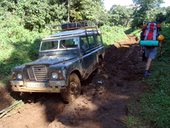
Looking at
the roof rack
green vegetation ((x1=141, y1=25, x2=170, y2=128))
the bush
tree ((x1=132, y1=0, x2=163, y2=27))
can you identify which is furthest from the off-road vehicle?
tree ((x1=132, y1=0, x2=163, y2=27))

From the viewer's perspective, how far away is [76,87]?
262 inches

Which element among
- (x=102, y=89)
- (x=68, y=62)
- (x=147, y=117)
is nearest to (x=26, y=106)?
(x=68, y=62)

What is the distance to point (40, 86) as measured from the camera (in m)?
6.23

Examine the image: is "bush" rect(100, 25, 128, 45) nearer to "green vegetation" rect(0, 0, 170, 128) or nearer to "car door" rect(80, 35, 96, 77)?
"green vegetation" rect(0, 0, 170, 128)

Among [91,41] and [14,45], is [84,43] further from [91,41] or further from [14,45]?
[14,45]

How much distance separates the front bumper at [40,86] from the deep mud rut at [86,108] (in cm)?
57

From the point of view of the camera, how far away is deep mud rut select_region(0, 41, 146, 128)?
17.9 feet

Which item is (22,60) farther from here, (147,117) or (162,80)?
(147,117)

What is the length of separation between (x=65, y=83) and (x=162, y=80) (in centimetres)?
311

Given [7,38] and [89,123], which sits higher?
[7,38]

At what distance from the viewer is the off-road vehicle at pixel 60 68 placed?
6.07 m

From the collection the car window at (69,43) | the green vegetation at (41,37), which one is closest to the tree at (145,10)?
the green vegetation at (41,37)

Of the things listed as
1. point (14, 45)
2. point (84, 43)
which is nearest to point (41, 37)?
point (14, 45)

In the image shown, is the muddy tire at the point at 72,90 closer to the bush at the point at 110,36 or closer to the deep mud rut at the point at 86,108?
the deep mud rut at the point at 86,108
